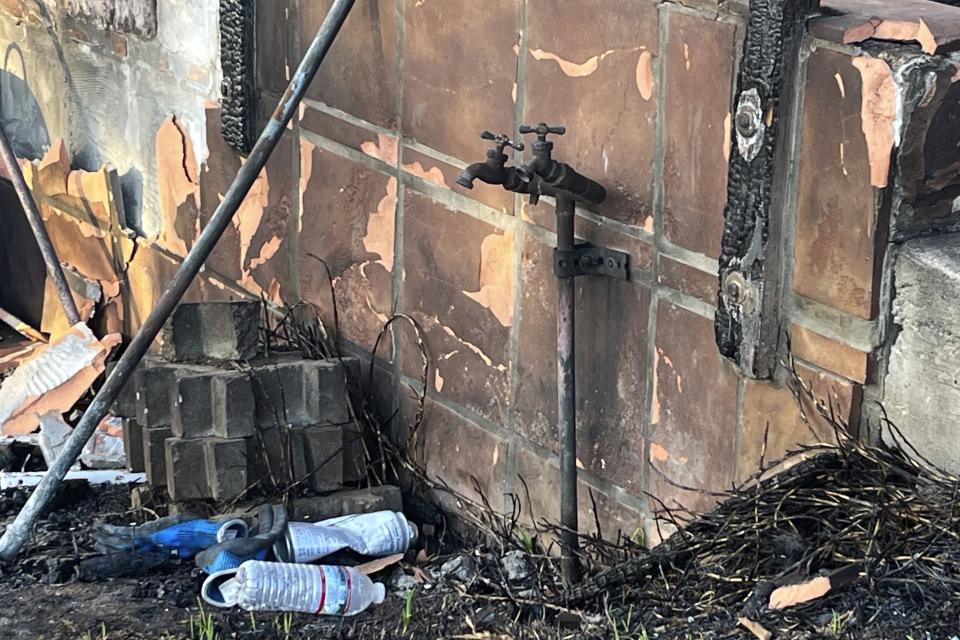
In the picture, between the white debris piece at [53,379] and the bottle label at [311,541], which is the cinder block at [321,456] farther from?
the white debris piece at [53,379]

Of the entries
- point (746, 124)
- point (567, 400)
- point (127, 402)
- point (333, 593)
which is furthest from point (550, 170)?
point (127, 402)

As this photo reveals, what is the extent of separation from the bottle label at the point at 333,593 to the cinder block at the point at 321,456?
1.92 ft

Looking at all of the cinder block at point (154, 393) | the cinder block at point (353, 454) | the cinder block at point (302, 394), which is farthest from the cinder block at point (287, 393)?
the cinder block at point (154, 393)

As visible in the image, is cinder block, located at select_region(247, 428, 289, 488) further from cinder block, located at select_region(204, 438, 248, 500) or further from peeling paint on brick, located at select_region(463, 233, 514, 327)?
peeling paint on brick, located at select_region(463, 233, 514, 327)

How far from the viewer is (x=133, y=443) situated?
4867mm

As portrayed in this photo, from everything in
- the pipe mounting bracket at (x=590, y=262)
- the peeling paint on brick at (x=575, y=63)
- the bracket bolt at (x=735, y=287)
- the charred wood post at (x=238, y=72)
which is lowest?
the pipe mounting bracket at (x=590, y=262)

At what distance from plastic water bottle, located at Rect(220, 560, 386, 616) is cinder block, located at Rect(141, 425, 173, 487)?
650mm

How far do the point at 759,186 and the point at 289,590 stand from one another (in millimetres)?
1773

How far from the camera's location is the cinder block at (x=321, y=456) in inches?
185

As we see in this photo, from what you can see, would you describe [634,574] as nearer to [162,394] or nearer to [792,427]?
[792,427]

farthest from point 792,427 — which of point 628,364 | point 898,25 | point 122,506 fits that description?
point 122,506

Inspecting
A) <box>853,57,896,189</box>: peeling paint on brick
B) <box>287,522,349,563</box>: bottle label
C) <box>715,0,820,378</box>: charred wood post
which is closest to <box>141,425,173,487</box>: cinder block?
<box>287,522,349,563</box>: bottle label

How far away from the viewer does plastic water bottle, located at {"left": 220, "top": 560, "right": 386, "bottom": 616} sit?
407cm

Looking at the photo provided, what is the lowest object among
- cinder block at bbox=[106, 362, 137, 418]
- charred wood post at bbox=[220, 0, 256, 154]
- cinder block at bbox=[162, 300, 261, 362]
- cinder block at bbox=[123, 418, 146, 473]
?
cinder block at bbox=[123, 418, 146, 473]
